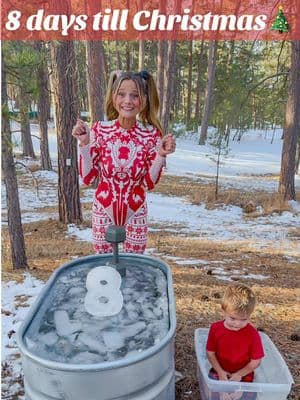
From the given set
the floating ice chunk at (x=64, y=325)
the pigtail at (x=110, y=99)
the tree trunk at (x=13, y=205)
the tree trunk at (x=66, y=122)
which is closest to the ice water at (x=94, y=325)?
the floating ice chunk at (x=64, y=325)

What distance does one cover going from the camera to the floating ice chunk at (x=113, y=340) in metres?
1.57

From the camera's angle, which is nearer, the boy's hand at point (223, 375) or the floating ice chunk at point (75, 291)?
the floating ice chunk at point (75, 291)

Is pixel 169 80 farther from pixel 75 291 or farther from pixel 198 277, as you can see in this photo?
pixel 75 291

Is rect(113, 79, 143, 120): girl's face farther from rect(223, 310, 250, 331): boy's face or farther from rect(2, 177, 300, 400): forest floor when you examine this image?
rect(2, 177, 300, 400): forest floor

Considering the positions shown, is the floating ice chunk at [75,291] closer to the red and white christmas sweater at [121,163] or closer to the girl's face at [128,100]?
the red and white christmas sweater at [121,163]

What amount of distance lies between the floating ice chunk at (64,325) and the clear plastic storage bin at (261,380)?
0.80 metres

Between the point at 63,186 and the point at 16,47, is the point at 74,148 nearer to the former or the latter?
the point at 63,186

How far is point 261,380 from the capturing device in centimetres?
246

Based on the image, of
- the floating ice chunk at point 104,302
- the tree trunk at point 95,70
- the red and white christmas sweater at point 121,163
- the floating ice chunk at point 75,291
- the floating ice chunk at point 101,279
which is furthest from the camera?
the tree trunk at point 95,70

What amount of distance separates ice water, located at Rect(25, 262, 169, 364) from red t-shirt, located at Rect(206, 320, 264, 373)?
42 centimetres

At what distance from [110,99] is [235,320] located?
1571 millimetres

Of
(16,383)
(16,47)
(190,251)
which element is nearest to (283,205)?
(190,251)

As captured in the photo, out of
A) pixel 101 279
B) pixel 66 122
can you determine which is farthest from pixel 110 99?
pixel 66 122

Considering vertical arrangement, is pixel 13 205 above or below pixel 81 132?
below
